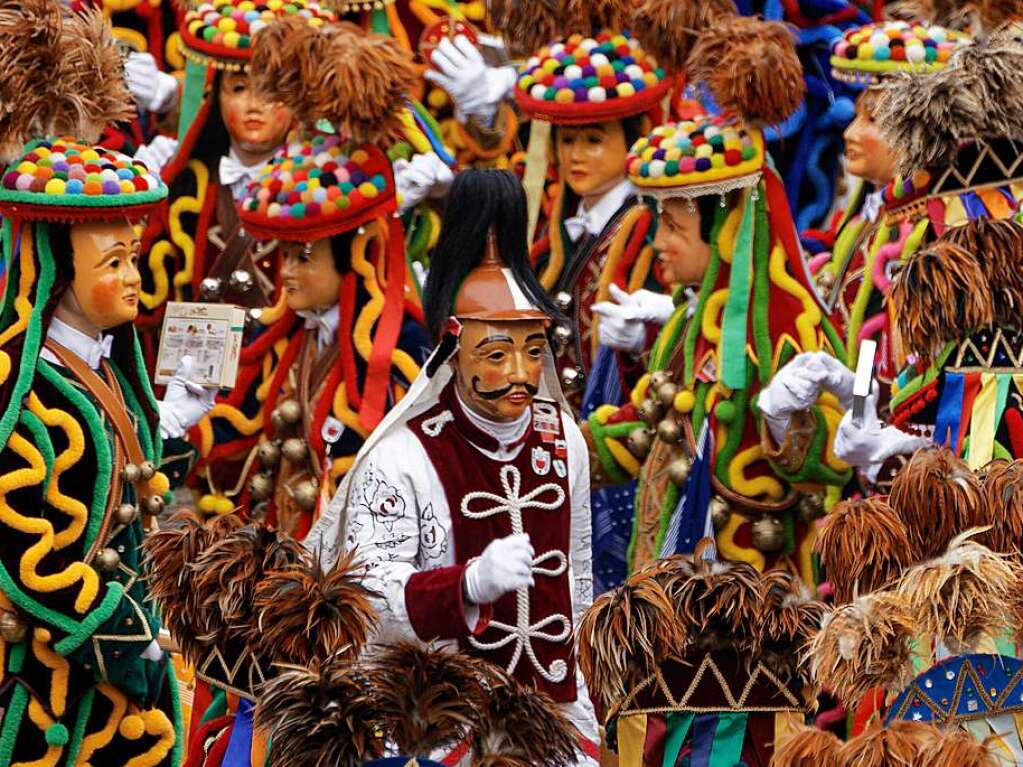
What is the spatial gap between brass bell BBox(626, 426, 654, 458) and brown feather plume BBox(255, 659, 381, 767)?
113 inches

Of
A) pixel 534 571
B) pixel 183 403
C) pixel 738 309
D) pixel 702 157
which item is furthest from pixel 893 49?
pixel 534 571

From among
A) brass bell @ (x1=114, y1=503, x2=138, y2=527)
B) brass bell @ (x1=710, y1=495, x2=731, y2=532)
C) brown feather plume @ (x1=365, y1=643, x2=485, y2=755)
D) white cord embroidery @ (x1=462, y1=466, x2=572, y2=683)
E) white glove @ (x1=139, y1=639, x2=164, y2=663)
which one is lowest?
brass bell @ (x1=710, y1=495, x2=731, y2=532)

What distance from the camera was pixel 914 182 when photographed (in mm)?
7156

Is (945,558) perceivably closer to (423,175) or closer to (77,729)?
(77,729)

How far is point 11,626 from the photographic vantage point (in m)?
6.42

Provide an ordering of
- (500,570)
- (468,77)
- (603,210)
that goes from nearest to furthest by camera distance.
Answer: (500,570) < (603,210) < (468,77)

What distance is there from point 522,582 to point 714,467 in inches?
78.3

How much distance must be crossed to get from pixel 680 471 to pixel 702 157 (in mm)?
855

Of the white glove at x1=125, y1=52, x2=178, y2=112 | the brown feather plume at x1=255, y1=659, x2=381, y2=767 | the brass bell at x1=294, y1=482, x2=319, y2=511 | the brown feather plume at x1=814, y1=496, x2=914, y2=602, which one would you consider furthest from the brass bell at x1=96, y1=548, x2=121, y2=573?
the white glove at x1=125, y1=52, x2=178, y2=112

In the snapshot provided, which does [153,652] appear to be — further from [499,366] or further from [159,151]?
[159,151]

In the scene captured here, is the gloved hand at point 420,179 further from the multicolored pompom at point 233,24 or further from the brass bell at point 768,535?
the brass bell at point 768,535

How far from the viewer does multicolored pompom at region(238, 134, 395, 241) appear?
7.64m

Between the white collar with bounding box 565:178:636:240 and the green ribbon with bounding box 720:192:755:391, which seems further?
the white collar with bounding box 565:178:636:240

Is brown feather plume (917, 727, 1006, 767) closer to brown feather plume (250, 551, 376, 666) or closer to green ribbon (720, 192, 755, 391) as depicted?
brown feather plume (250, 551, 376, 666)
